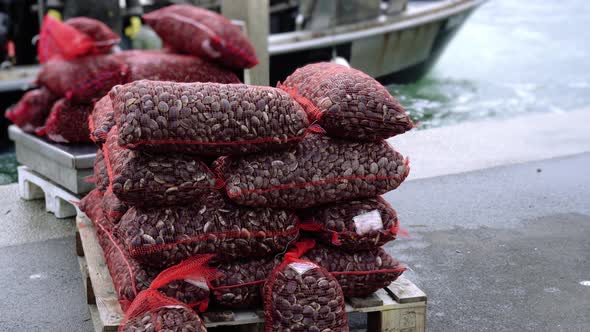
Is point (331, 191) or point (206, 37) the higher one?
point (206, 37)

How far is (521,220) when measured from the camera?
4844mm

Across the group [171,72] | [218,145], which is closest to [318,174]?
[218,145]

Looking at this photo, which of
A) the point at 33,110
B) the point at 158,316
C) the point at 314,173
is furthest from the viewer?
the point at 33,110

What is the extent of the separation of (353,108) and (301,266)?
0.62 meters

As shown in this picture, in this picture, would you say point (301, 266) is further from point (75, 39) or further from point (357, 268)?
point (75, 39)

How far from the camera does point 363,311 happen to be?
304 centimetres

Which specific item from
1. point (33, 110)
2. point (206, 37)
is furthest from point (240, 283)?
point (33, 110)

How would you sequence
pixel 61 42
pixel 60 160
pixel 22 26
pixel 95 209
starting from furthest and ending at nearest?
pixel 22 26 < pixel 61 42 < pixel 60 160 < pixel 95 209

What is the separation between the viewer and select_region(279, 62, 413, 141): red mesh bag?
2920 millimetres

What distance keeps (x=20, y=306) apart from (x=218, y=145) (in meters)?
1.56

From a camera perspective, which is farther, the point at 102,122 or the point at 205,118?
the point at 102,122

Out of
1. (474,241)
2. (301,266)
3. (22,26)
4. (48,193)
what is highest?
(301,266)

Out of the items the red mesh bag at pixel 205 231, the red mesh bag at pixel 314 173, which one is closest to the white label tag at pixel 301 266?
the red mesh bag at pixel 205 231

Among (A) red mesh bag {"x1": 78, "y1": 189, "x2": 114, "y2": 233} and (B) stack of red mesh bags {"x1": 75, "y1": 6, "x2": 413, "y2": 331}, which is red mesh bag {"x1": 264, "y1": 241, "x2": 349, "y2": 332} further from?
(A) red mesh bag {"x1": 78, "y1": 189, "x2": 114, "y2": 233}
